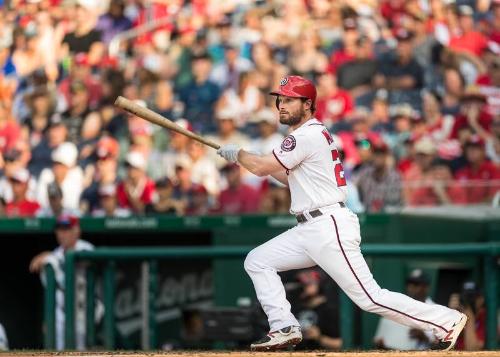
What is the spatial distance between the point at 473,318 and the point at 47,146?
6322mm

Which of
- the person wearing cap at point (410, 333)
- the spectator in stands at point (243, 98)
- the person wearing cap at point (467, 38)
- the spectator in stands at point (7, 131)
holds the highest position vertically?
the person wearing cap at point (467, 38)

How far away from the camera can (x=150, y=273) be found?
31.0 ft

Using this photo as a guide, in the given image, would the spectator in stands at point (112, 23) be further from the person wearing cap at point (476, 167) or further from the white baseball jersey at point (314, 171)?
the white baseball jersey at point (314, 171)

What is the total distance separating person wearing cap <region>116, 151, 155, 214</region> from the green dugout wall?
3.80ft

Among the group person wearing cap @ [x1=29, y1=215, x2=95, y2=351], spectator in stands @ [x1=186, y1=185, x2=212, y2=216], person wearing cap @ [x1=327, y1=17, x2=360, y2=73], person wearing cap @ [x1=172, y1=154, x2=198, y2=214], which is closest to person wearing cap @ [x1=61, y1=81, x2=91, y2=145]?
person wearing cap @ [x1=172, y1=154, x2=198, y2=214]

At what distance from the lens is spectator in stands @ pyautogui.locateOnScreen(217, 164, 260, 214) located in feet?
36.1

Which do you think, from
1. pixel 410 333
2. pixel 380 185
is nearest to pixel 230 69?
pixel 380 185

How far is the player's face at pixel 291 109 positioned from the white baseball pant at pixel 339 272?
19.8 inches

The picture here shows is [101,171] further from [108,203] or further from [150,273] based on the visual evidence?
[150,273]

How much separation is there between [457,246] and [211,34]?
657cm

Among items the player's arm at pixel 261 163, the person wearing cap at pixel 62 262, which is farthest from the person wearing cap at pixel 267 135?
the player's arm at pixel 261 163

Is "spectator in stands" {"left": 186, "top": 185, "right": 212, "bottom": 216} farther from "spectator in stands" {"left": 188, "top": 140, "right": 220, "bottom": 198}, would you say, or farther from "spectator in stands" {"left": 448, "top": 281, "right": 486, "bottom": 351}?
"spectator in stands" {"left": 448, "top": 281, "right": 486, "bottom": 351}

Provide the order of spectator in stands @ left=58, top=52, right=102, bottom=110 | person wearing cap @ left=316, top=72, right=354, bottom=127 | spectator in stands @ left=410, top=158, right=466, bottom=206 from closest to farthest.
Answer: spectator in stands @ left=410, top=158, right=466, bottom=206
person wearing cap @ left=316, top=72, right=354, bottom=127
spectator in stands @ left=58, top=52, right=102, bottom=110

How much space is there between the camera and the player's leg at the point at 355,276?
6.40 metres
